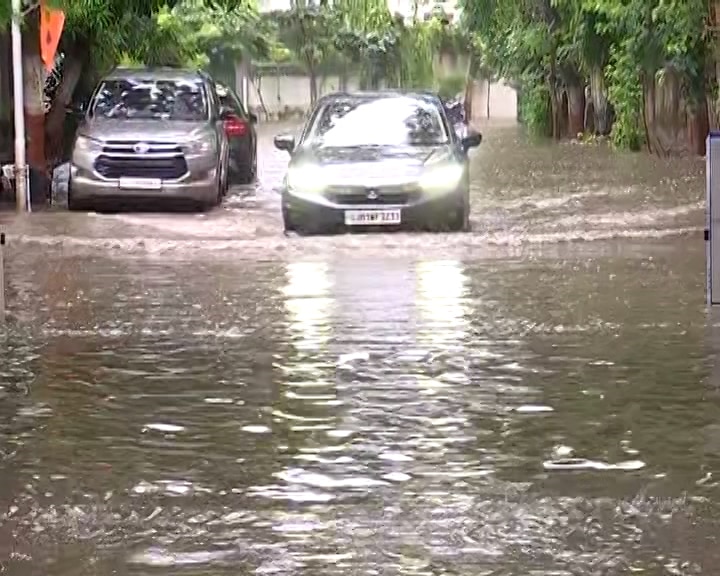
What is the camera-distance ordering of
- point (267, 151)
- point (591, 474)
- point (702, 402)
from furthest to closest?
point (267, 151), point (702, 402), point (591, 474)

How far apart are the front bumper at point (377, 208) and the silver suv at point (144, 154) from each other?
334 cm

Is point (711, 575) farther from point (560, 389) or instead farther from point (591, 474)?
point (560, 389)

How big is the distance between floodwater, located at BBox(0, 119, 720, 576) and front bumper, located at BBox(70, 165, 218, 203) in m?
3.82

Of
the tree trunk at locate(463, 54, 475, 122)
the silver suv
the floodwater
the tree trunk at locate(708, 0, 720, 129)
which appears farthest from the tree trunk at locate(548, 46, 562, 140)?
the floodwater

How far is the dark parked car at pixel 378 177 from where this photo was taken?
53.2ft

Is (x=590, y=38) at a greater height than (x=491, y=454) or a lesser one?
greater

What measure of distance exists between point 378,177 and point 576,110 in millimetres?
26541

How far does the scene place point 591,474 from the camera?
6.86 meters

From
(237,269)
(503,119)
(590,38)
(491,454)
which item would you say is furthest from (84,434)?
(503,119)

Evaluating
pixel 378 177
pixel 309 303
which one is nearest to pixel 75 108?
pixel 378 177

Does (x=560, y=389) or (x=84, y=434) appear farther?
(x=560, y=389)

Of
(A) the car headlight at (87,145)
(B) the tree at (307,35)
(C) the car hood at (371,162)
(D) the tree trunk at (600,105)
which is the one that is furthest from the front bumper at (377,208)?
(B) the tree at (307,35)

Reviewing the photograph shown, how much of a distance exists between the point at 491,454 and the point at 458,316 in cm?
407

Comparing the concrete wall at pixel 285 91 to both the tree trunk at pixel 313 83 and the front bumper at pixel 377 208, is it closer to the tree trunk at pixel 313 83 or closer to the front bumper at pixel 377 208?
the tree trunk at pixel 313 83
